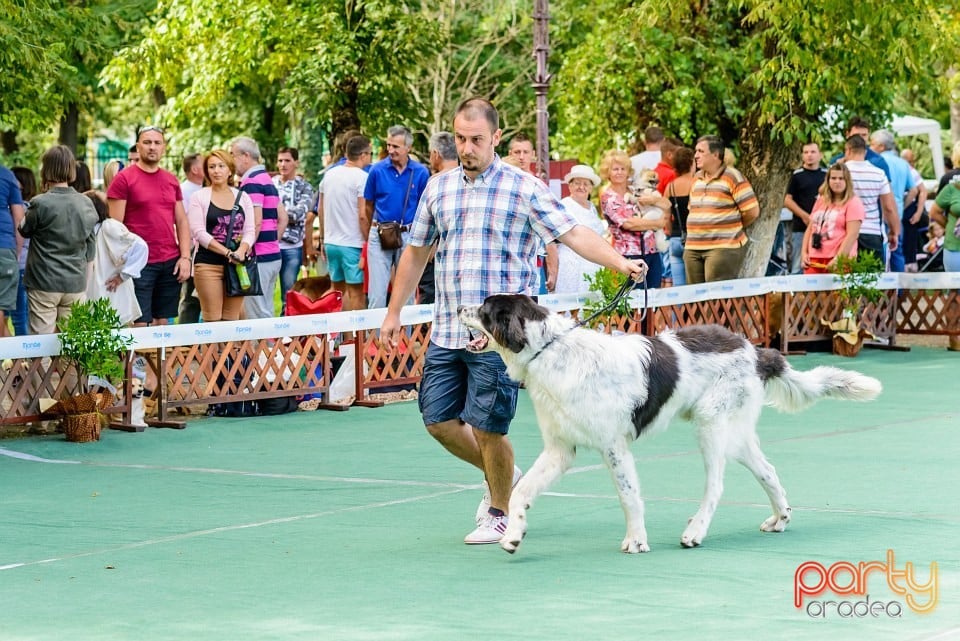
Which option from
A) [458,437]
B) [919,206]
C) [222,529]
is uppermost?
[919,206]

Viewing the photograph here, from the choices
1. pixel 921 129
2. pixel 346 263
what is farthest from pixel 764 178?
pixel 921 129

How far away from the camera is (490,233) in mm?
7410

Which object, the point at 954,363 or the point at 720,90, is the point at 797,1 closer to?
the point at 720,90

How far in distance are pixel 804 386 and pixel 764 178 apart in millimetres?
11672

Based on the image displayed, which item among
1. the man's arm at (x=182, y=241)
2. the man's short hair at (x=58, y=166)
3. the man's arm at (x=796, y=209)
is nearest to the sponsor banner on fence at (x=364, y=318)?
the man's arm at (x=182, y=241)

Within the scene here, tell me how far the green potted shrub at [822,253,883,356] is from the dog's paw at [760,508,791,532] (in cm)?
917

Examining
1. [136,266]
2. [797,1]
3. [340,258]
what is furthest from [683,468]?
[797,1]

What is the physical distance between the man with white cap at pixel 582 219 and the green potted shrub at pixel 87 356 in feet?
14.2

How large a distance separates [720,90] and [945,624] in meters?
13.8

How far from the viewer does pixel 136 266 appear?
40.6 feet

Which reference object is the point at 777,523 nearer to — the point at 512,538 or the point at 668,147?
the point at 512,538

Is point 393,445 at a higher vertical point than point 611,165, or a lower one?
lower

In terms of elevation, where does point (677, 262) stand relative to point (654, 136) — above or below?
below

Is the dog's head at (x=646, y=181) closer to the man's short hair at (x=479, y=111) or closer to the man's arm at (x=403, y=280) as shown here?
the man's arm at (x=403, y=280)
